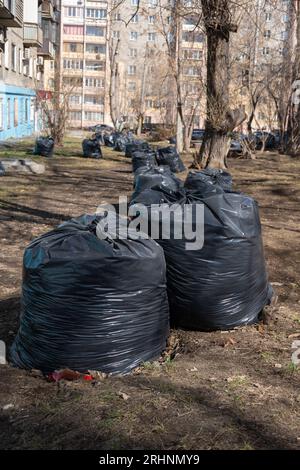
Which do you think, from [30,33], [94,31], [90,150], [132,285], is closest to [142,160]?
[90,150]

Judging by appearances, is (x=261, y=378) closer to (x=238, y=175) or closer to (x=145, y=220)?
(x=145, y=220)

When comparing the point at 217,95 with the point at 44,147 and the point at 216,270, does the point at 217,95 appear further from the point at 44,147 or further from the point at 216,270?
the point at 216,270

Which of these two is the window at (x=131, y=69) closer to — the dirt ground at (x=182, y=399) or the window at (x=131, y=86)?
the window at (x=131, y=86)

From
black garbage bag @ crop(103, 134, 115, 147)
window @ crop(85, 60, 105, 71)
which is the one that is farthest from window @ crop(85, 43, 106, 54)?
black garbage bag @ crop(103, 134, 115, 147)

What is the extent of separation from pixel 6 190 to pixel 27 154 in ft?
27.2

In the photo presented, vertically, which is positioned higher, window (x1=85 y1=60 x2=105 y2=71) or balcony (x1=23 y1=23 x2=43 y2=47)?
window (x1=85 y1=60 x2=105 y2=71)

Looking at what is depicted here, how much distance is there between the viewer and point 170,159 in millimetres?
15438

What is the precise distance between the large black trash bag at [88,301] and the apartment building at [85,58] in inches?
2494

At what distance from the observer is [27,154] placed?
60.9 feet

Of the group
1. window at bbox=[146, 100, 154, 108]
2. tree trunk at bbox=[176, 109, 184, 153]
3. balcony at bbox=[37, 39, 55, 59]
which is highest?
balcony at bbox=[37, 39, 55, 59]

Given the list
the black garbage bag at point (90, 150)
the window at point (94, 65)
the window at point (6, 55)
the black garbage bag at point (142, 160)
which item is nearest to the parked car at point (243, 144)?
the black garbage bag at point (90, 150)

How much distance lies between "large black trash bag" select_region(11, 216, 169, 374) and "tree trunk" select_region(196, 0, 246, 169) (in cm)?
747

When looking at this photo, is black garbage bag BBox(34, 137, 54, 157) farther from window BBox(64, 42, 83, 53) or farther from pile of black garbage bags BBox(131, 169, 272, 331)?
window BBox(64, 42, 83, 53)

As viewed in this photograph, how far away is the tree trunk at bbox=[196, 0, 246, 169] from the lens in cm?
1084
